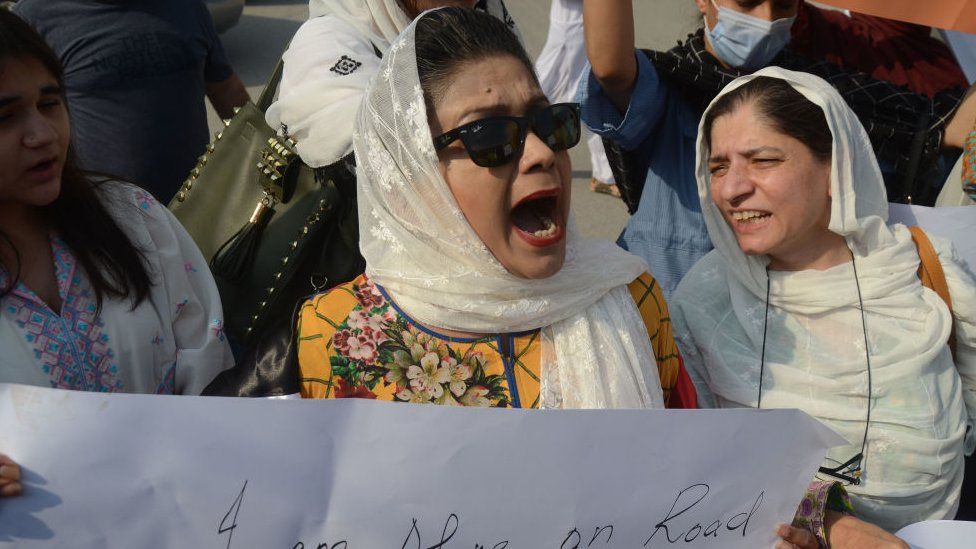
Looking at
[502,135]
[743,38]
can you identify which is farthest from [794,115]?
[502,135]

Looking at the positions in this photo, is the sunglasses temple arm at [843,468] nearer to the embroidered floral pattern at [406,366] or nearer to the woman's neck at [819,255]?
the woman's neck at [819,255]

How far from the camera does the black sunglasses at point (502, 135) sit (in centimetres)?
174

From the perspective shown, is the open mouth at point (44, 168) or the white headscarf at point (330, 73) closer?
the open mouth at point (44, 168)

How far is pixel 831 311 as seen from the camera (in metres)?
2.25

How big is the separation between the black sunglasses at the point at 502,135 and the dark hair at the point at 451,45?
10 centimetres

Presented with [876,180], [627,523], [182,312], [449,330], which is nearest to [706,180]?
[876,180]

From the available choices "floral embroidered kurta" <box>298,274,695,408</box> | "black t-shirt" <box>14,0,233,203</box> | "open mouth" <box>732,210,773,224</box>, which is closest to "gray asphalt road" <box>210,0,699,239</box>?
"black t-shirt" <box>14,0,233,203</box>

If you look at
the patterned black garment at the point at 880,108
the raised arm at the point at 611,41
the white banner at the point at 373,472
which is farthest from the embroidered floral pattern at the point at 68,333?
the patterned black garment at the point at 880,108

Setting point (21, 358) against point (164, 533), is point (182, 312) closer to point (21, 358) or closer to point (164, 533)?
point (21, 358)

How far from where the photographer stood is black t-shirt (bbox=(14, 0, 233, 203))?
10.0 feet

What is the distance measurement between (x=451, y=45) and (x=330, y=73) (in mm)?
619

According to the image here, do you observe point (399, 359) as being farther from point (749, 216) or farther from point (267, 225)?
point (749, 216)

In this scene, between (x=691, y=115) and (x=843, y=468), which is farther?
(x=691, y=115)

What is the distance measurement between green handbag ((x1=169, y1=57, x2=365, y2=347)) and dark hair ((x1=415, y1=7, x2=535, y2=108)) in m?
0.55
